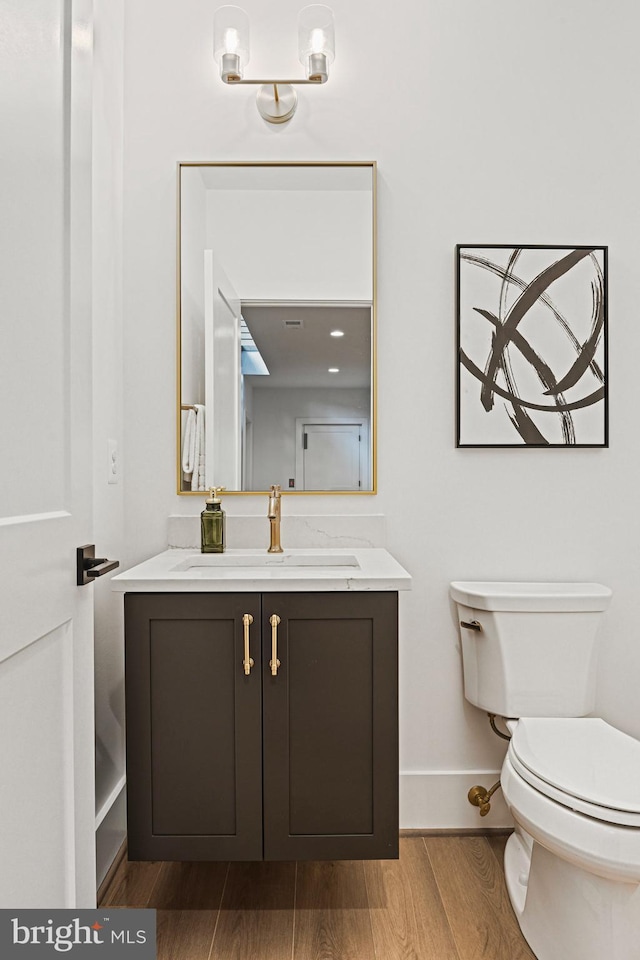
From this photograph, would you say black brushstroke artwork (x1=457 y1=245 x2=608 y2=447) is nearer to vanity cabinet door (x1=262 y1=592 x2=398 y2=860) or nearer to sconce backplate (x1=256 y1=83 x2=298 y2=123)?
sconce backplate (x1=256 y1=83 x2=298 y2=123)

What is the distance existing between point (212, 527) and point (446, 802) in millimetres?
1108

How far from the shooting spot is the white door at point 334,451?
205cm

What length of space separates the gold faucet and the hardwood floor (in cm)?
87

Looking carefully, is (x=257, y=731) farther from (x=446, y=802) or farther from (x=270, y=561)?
(x=446, y=802)

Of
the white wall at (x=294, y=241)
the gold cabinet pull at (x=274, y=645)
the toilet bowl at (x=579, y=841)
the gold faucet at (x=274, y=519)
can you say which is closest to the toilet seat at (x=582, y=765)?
the toilet bowl at (x=579, y=841)

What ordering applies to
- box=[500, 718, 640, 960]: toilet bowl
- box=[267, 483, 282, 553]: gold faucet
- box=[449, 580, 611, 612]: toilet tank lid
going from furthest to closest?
1. box=[267, 483, 282, 553]: gold faucet
2. box=[449, 580, 611, 612]: toilet tank lid
3. box=[500, 718, 640, 960]: toilet bowl

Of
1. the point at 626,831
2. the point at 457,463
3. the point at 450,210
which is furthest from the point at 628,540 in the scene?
the point at 450,210

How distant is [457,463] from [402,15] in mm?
1378

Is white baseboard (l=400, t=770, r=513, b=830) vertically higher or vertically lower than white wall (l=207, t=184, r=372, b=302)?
lower

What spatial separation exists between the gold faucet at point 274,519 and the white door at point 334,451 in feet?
0.50

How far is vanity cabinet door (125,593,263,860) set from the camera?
1.50m

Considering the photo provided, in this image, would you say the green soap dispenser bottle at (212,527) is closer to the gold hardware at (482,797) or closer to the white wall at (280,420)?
the white wall at (280,420)

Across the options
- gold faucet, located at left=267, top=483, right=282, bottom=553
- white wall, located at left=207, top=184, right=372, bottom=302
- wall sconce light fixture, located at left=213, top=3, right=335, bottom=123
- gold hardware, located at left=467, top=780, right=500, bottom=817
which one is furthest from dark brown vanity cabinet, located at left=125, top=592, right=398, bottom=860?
wall sconce light fixture, located at left=213, top=3, right=335, bottom=123

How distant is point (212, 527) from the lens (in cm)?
196
